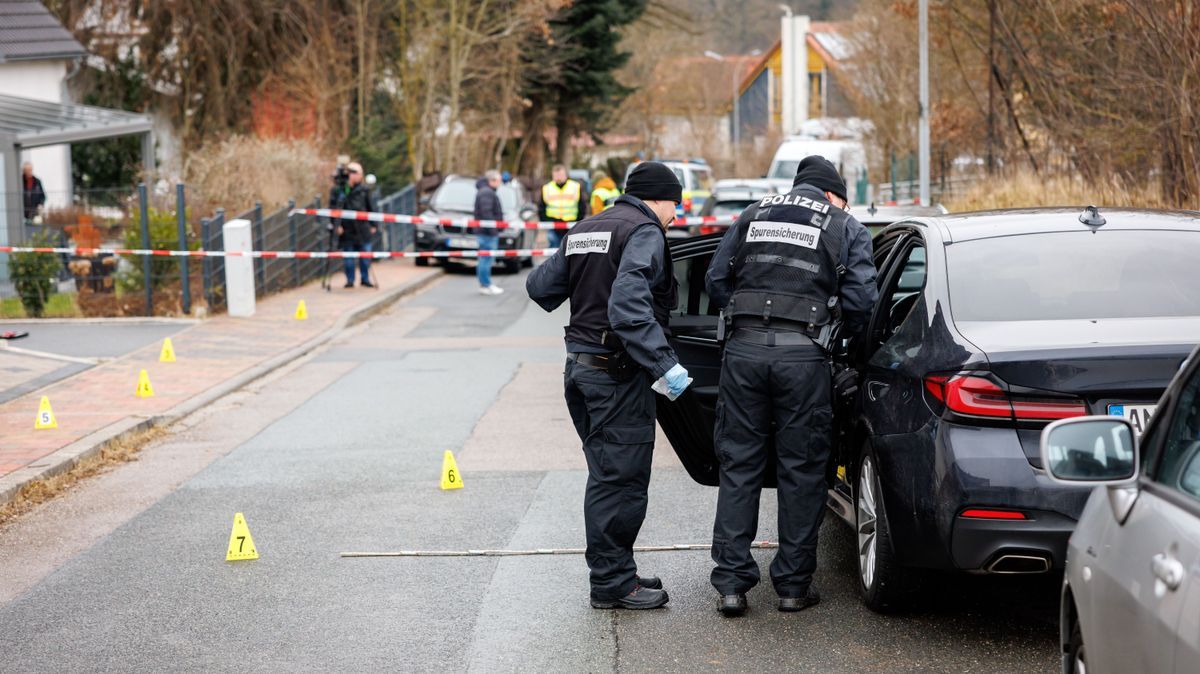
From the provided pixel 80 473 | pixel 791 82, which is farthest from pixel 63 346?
pixel 791 82

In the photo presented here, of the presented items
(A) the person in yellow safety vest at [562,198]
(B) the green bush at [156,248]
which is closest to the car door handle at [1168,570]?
(B) the green bush at [156,248]

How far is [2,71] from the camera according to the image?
2800cm

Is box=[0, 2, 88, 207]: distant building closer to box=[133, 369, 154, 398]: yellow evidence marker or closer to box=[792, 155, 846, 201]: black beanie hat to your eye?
box=[133, 369, 154, 398]: yellow evidence marker

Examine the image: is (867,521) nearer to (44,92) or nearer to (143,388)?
(143,388)

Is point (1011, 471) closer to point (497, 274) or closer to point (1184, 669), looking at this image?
point (1184, 669)

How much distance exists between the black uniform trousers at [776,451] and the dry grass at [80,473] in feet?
14.2

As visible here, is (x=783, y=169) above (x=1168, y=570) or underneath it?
above

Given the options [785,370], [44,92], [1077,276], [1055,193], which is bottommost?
[785,370]

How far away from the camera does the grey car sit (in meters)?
2.89

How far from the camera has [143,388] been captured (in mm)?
12133

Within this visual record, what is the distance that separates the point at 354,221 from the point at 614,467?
16.0 metres

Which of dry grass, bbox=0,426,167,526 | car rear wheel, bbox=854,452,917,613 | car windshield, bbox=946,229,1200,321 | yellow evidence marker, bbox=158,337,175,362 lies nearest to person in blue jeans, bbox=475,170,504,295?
yellow evidence marker, bbox=158,337,175,362

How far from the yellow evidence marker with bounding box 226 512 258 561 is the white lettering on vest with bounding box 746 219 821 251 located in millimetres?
2880

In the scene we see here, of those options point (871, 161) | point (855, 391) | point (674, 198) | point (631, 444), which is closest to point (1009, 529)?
point (855, 391)
